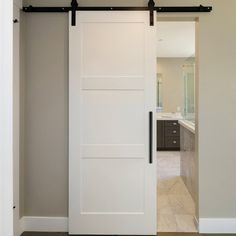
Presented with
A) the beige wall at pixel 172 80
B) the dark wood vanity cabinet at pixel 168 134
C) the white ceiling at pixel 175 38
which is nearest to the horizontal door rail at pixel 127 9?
the white ceiling at pixel 175 38

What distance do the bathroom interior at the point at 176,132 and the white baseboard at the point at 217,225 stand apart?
0.35 ft

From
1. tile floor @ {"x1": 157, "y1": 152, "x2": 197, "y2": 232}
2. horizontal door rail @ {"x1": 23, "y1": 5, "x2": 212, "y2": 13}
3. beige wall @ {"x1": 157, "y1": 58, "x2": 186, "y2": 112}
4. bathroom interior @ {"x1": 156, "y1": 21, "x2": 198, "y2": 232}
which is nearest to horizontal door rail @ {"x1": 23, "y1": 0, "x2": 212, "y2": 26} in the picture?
horizontal door rail @ {"x1": 23, "y1": 5, "x2": 212, "y2": 13}

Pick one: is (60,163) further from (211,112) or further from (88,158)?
(211,112)

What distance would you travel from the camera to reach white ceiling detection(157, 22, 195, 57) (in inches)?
198

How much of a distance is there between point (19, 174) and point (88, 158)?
0.71 metres

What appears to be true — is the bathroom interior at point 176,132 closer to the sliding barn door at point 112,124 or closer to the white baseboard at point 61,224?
the white baseboard at point 61,224

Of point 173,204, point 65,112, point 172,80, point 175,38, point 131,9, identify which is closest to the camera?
point 131,9

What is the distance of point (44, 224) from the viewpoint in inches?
121

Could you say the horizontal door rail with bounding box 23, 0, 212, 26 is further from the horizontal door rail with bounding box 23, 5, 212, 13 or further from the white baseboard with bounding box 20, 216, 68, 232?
the white baseboard with bounding box 20, 216, 68, 232

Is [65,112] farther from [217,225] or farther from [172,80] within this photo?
[172,80]

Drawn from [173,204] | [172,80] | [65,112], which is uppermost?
[172,80]

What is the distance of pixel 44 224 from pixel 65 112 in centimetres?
118
